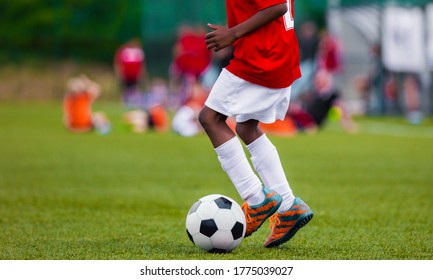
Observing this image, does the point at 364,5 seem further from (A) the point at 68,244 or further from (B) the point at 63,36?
(A) the point at 68,244

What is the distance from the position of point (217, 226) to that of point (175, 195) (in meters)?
3.05

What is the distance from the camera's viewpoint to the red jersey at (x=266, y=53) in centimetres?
493

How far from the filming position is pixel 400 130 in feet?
58.6

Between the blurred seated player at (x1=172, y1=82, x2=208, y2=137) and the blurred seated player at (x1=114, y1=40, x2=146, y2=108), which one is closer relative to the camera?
the blurred seated player at (x1=172, y1=82, x2=208, y2=137)

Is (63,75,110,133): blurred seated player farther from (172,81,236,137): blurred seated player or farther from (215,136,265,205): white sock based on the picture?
(215,136,265,205): white sock

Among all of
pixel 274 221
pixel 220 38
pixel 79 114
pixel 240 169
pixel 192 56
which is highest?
pixel 220 38

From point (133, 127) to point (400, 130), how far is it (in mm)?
5511

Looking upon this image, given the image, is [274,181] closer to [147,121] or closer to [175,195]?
[175,195]

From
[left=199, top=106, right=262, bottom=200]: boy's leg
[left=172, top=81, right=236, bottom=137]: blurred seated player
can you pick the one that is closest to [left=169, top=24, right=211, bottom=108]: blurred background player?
[left=172, top=81, right=236, bottom=137]: blurred seated player

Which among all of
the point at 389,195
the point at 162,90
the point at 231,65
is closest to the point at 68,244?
the point at 231,65

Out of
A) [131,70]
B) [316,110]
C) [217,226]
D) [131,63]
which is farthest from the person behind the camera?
[131,70]

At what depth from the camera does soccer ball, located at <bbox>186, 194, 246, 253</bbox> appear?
485 cm

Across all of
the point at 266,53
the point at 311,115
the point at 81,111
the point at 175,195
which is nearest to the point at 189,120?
the point at 81,111

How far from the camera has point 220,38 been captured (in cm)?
493
